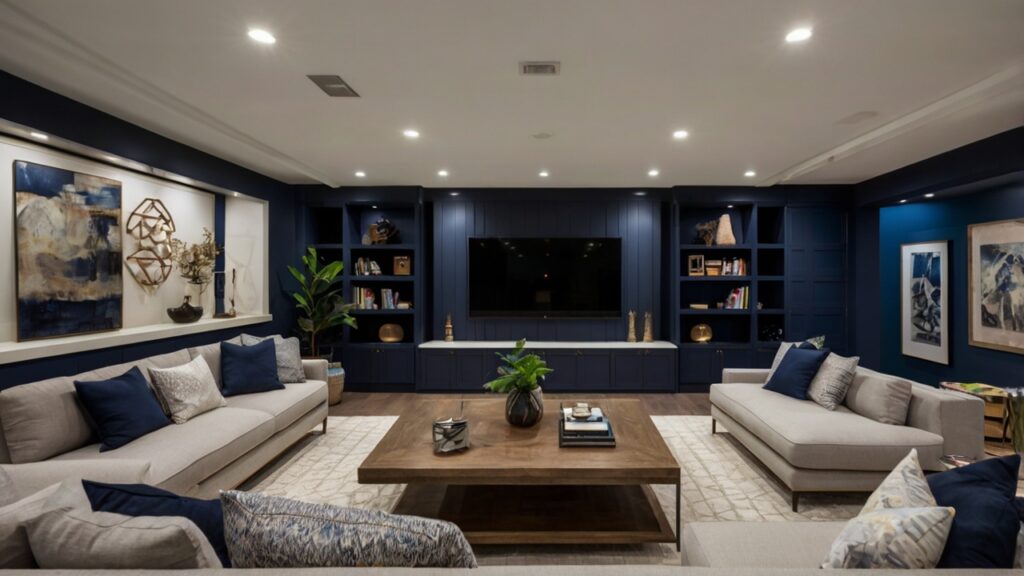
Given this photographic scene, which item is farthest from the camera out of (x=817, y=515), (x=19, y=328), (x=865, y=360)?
(x=865, y=360)

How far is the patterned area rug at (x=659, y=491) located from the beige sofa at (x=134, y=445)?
1.03 ft

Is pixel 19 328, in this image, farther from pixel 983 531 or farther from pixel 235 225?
pixel 983 531

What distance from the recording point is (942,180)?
409 centimetres

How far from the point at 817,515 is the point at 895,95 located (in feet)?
8.39

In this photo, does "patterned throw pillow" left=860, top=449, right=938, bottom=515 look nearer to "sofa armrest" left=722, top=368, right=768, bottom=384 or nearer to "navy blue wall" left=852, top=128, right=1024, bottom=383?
"sofa armrest" left=722, top=368, right=768, bottom=384

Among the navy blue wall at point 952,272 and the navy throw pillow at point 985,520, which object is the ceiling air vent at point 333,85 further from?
the navy blue wall at point 952,272

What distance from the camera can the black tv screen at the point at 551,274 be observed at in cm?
577

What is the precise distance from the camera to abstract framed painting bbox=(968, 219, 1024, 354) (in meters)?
4.38

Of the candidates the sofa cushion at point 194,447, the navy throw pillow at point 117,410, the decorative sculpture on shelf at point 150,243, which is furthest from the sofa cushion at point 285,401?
the decorative sculpture on shelf at point 150,243

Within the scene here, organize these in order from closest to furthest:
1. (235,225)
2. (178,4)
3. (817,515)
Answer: (178,4), (817,515), (235,225)

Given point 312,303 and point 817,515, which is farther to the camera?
point 312,303

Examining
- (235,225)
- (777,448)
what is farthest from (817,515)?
(235,225)

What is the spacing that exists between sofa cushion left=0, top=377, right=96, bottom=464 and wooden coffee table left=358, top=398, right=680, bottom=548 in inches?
58.0

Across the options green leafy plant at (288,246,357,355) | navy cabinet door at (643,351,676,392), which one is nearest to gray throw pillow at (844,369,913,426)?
navy cabinet door at (643,351,676,392)
